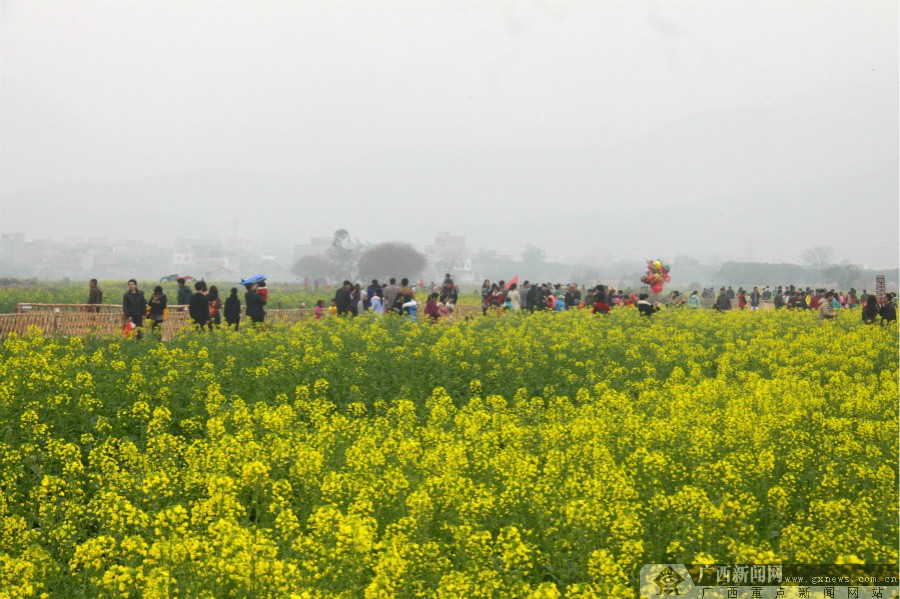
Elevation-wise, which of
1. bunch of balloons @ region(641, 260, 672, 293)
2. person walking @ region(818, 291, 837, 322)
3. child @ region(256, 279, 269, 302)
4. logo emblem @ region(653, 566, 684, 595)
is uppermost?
bunch of balloons @ region(641, 260, 672, 293)

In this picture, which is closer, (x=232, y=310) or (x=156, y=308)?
(x=156, y=308)

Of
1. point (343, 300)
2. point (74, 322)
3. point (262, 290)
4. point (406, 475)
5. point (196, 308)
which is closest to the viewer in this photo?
point (406, 475)

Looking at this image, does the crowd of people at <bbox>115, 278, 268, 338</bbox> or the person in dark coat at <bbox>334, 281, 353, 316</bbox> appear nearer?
the crowd of people at <bbox>115, 278, 268, 338</bbox>

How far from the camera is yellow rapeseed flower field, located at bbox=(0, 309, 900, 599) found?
612 cm

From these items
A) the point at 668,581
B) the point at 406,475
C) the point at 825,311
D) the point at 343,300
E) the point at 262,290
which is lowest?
the point at 668,581

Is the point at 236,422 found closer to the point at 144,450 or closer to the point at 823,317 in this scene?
the point at 144,450

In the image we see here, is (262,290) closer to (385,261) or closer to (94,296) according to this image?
(94,296)

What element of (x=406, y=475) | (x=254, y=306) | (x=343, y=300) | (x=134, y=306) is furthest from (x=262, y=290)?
(x=406, y=475)

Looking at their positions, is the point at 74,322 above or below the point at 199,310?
below

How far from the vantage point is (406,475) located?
27.8 feet

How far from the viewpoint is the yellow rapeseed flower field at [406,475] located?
612 centimetres

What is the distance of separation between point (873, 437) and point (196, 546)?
8.00m

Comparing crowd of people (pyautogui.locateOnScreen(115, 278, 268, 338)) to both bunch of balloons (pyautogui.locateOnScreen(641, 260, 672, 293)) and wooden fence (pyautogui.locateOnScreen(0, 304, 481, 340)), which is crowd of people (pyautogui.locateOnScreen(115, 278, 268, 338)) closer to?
wooden fence (pyautogui.locateOnScreen(0, 304, 481, 340))

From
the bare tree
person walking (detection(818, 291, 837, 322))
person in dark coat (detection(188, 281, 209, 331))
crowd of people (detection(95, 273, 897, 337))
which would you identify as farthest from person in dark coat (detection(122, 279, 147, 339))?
the bare tree
